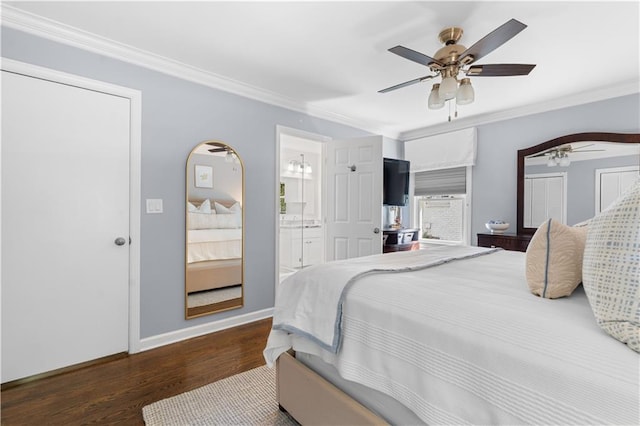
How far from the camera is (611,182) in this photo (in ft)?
10.2

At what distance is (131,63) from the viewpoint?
2.48 metres

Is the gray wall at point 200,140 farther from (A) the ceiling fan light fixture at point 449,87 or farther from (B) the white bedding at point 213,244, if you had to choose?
(A) the ceiling fan light fixture at point 449,87

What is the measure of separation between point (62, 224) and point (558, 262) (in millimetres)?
3005

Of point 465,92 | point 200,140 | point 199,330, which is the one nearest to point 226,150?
point 200,140

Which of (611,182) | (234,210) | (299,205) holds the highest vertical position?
(611,182)

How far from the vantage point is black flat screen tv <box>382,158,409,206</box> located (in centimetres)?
464

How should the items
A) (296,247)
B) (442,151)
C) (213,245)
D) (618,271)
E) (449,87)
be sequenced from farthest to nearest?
1. (296,247)
2. (442,151)
3. (213,245)
4. (449,87)
5. (618,271)

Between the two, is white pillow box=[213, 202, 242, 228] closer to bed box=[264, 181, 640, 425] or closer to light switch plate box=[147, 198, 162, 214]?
light switch plate box=[147, 198, 162, 214]

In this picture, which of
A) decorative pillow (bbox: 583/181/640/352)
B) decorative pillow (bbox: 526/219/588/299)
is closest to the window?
decorative pillow (bbox: 526/219/588/299)

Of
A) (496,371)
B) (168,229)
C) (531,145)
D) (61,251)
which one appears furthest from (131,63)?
(531,145)

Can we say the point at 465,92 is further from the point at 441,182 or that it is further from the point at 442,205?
the point at 442,205

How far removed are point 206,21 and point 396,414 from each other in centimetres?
256

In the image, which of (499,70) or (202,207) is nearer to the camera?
(499,70)

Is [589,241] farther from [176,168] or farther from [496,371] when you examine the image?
[176,168]
